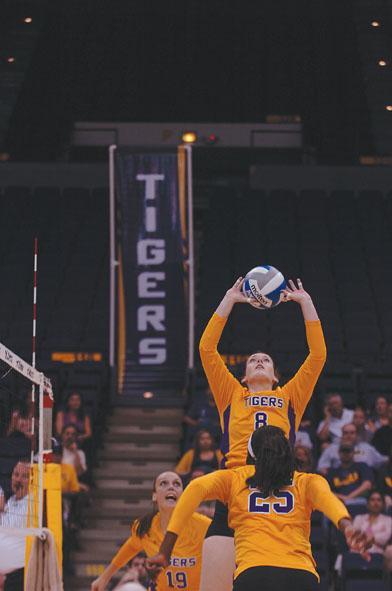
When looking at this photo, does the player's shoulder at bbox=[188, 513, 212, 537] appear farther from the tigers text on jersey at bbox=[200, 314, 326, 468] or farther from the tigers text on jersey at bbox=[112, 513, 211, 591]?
the tigers text on jersey at bbox=[200, 314, 326, 468]

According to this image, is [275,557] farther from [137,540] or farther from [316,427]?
[316,427]

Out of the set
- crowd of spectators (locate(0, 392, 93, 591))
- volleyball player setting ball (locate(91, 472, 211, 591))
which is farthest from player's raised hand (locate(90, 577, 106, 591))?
crowd of spectators (locate(0, 392, 93, 591))

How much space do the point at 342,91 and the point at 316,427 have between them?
16699 mm

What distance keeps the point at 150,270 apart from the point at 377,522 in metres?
6.04

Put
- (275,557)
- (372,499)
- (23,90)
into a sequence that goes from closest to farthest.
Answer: (275,557)
(372,499)
(23,90)

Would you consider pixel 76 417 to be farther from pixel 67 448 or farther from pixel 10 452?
pixel 10 452

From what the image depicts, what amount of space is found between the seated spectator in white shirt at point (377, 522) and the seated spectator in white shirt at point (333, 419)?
181 centimetres

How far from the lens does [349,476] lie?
547 inches

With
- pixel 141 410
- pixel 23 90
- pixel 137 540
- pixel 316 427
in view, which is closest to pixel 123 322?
pixel 141 410

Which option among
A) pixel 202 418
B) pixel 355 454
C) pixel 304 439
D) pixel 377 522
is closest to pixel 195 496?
pixel 377 522

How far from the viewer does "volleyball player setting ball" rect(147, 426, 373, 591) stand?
580 centimetres

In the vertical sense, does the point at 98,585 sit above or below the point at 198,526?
below

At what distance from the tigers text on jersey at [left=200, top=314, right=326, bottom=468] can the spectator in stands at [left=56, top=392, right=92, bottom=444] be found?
24.5 feet

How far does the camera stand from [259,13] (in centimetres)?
3142
